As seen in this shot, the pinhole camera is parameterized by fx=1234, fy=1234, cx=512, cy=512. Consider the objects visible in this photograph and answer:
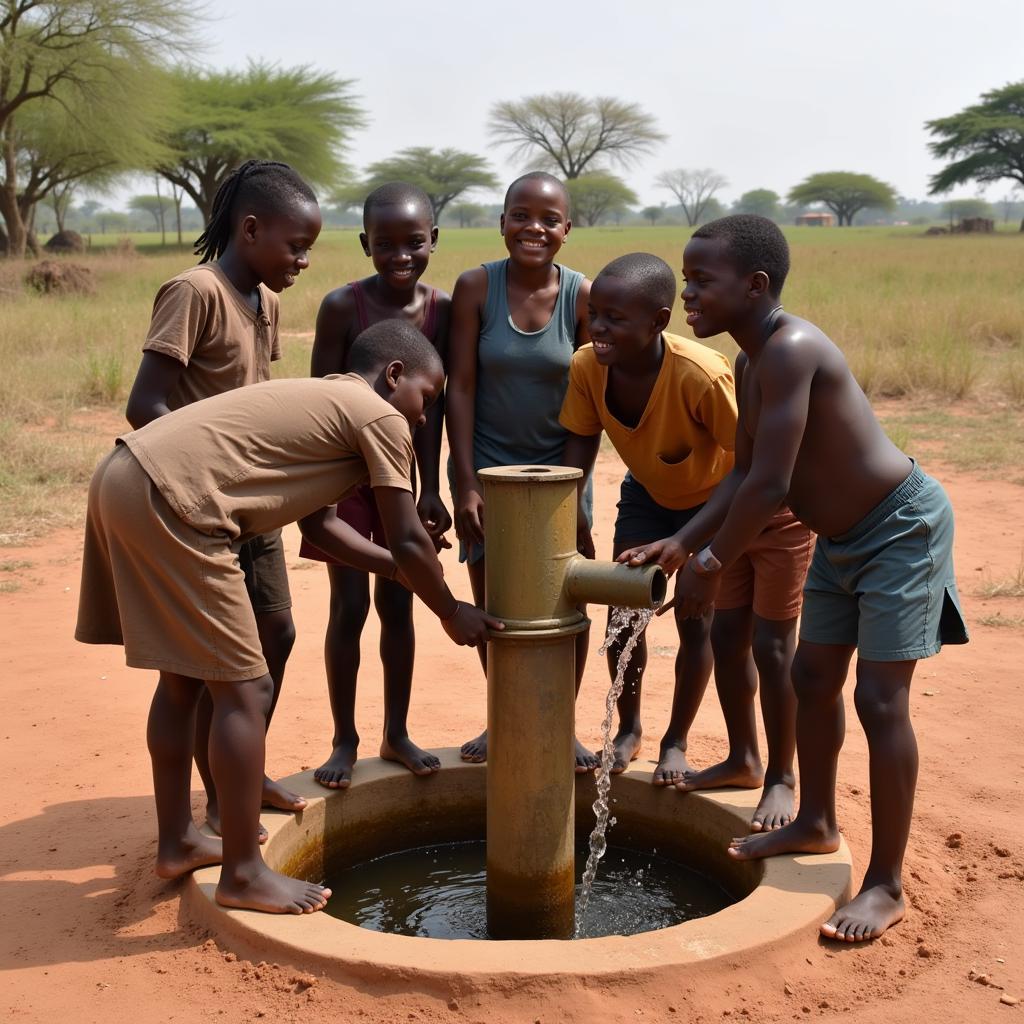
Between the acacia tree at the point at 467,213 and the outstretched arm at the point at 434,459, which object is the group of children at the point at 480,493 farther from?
the acacia tree at the point at 467,213

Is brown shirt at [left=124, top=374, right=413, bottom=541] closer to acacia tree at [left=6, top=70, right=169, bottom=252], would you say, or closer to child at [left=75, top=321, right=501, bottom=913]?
child at [left=75, top=321, right=501, bottom=913]

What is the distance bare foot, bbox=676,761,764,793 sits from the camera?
307 centimetres

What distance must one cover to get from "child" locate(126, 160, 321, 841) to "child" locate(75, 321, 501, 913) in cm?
23

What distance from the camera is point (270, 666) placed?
10.0 ft

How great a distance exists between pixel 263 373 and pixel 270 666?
72cm

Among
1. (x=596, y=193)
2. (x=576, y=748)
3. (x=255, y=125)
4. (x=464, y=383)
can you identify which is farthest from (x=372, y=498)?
(x=596, y=193)

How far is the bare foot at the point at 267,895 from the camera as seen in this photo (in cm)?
245

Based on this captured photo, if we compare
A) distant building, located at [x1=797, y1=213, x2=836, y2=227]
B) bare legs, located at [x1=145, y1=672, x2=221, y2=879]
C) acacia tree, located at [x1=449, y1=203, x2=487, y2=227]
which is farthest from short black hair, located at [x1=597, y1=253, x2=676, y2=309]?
acacia tree, located at [x1=449, y1=203, x2=487, y2=227]

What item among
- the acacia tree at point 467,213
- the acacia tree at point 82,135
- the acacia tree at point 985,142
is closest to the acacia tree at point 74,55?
the acacia tree at point 82,135

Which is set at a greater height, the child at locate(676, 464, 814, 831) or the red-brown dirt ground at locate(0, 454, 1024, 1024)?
the child at locate(676, 464, 814, 831)

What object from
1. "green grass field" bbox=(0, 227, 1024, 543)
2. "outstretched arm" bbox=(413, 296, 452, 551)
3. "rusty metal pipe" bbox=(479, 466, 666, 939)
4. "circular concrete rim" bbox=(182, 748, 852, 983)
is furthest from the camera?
"green grass field" bbox=(0, 227, 1024, 543)

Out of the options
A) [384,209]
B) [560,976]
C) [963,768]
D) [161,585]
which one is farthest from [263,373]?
[963,768]

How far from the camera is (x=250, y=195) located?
2809 millimetres

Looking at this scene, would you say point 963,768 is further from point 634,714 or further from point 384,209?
point 384,209
